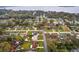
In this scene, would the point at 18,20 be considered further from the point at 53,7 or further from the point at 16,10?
the point at 53,7

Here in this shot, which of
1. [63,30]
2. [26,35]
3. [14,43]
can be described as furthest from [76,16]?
[14,43]

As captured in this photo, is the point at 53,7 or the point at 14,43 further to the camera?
the point at 53,7

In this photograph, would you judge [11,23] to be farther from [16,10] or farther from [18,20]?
[16,10]
